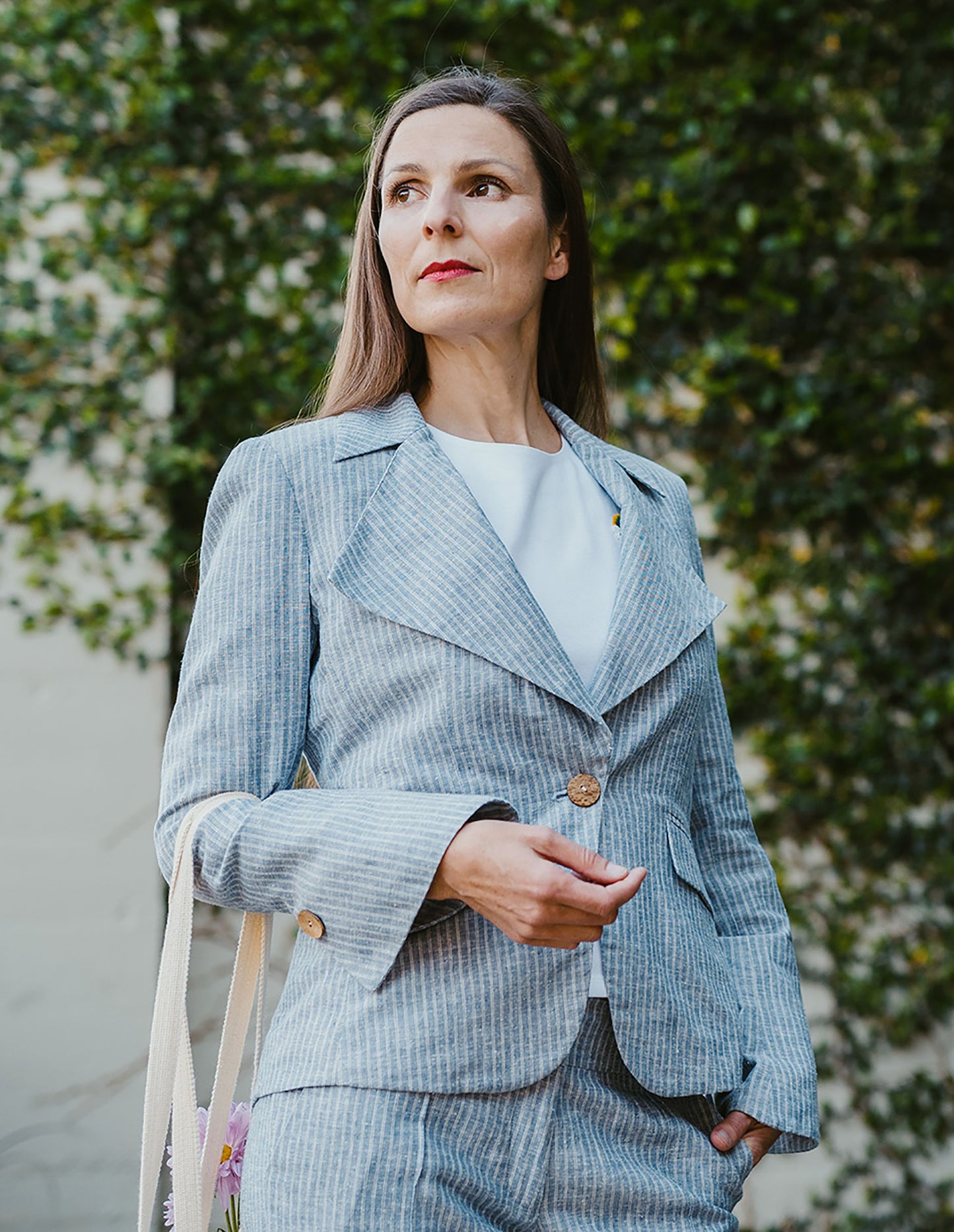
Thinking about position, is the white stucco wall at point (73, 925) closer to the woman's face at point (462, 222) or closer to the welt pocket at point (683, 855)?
the woman's face at point (462, 222)

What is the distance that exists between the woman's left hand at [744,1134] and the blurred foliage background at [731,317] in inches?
72.3

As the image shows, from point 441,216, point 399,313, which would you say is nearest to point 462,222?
point 441,216

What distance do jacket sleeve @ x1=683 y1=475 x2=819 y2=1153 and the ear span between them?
33 cm

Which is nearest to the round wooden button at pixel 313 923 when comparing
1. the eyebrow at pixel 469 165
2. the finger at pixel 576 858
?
the finger at pixel 576 858

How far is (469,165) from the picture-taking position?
141 centimetres

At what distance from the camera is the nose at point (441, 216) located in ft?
4.45

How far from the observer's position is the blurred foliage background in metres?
2.88

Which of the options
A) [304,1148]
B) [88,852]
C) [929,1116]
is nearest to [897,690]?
[929,1116]

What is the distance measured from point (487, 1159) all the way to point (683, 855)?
0.35m

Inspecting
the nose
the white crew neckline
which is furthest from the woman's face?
the white crew neckline

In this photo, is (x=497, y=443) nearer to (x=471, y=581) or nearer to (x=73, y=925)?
(x=471, y=581)

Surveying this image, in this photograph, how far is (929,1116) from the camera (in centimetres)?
300

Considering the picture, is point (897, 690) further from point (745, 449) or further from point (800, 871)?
point (745, 449)

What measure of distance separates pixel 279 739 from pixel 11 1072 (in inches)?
72.3
